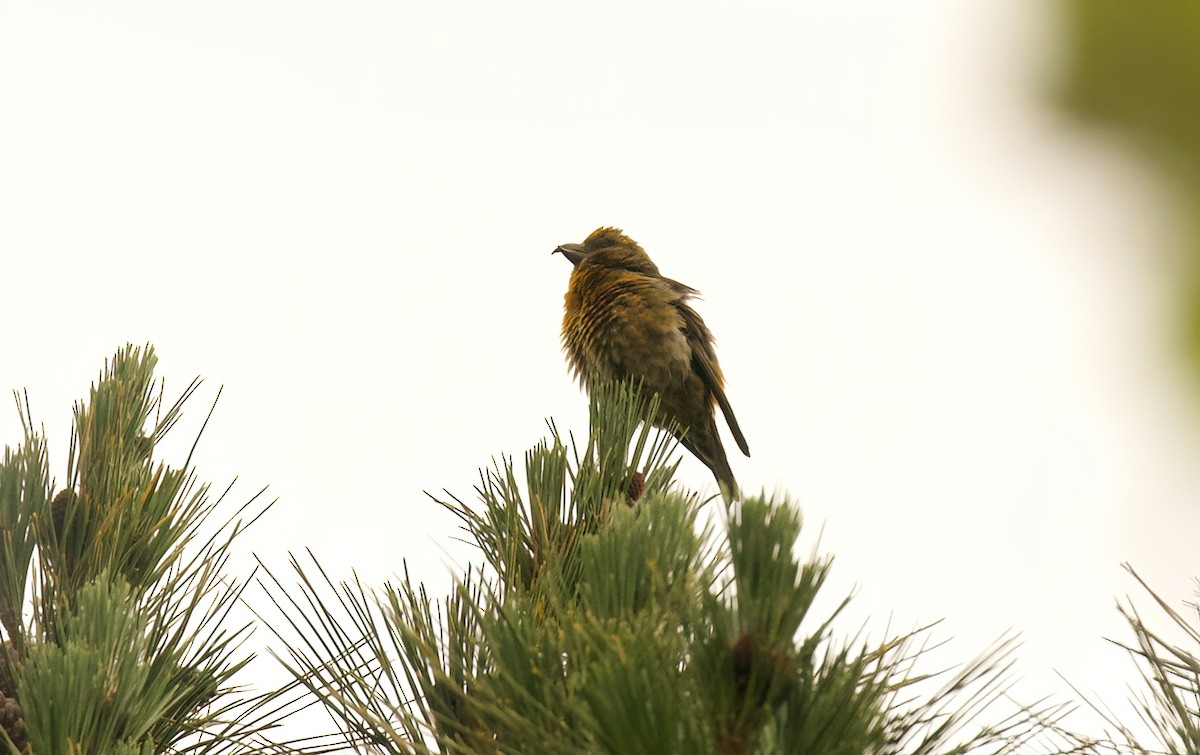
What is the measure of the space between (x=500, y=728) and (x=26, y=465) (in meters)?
1.29

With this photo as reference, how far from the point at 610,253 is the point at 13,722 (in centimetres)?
421

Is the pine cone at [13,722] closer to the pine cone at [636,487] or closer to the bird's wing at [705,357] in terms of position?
the pine cone at [636,487]

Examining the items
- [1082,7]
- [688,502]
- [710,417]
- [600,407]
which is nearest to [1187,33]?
[1082,7]

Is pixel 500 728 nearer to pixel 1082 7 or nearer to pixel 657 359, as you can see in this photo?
pixel 1082 7

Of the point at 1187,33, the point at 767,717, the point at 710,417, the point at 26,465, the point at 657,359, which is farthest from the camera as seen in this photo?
the point at 710,417

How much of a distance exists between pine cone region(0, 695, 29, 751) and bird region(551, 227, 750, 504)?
347cm

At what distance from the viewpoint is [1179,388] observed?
0.39 meters

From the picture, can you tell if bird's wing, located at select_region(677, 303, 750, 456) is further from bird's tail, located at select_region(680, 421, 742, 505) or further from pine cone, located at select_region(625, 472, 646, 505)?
pine cone, located at select_region(625, 472, 646, 505)

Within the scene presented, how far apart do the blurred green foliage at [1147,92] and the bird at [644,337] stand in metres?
4.83

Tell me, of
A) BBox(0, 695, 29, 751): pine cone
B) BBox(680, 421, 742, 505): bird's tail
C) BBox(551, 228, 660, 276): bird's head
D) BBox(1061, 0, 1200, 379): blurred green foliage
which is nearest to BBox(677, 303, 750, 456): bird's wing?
BBox(680, 421, 742, 505): bird's tail

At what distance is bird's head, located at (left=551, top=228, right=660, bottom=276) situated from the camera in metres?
5.83

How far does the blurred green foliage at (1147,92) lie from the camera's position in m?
0.37

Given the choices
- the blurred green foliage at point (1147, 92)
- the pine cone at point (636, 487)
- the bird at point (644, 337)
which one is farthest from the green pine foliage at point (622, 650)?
the bird at point (644, 337)

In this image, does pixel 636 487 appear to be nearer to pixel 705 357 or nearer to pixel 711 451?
pixel 705 357
